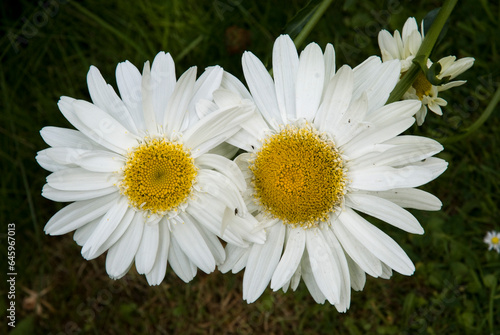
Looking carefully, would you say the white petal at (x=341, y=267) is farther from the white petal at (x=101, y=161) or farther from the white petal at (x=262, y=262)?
the white petal at (x=101, y=161)

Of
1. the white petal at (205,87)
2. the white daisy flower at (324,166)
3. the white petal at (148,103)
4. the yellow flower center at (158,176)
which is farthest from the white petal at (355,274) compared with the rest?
the white petal at (148,103)

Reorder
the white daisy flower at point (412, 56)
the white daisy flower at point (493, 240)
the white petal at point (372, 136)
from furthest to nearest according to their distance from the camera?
the white daisy flower at point (493, 240) → the white daisy flower at point (412, 56) → the white petal at point (372, 136)

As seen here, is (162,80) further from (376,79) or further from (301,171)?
(376,79)

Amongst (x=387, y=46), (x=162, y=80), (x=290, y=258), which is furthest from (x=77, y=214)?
(x=387, y=46)

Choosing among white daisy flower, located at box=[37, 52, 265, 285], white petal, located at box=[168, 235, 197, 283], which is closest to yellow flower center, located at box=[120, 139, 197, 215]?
white daisy flower, located at box=[37, 52, 265, 285]

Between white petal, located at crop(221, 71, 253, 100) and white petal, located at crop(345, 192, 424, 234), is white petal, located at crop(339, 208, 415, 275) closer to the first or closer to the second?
white petal, located at crop(345, 192, 424, 234)

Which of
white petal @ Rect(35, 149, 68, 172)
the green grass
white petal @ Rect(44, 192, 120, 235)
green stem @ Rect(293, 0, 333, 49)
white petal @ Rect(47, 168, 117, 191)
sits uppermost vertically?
white petal @ Rect(35, 149, 68, 172)

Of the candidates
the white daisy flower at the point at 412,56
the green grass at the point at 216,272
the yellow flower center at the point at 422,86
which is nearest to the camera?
the white daisy flower at the point at 412,56
